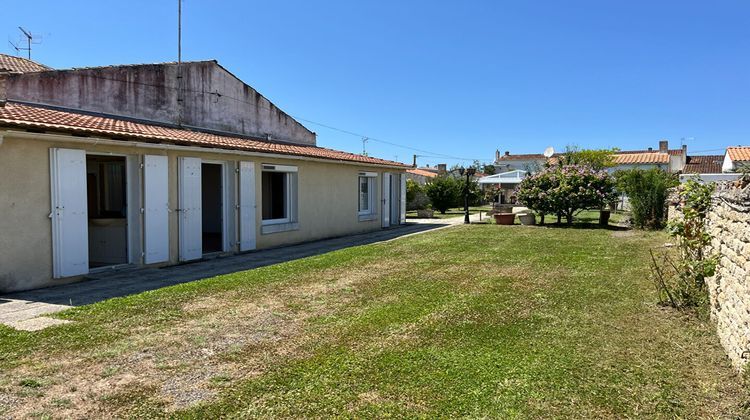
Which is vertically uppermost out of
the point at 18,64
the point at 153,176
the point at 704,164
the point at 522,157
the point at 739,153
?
the point at 522,157

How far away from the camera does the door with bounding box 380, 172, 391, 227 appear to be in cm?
2109

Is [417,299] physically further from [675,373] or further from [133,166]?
[133,166]

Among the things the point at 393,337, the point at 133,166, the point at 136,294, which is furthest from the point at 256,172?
the point at 393,337

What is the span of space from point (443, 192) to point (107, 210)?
22637mm

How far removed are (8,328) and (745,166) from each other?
8.68m

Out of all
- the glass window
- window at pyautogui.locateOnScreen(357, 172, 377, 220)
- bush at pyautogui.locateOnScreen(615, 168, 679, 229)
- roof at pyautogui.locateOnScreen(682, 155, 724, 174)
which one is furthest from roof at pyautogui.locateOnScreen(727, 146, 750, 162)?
the glass window

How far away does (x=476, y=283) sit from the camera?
28.1ft

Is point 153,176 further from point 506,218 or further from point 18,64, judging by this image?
point 506,218

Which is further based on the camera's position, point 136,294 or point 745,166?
point 136,294

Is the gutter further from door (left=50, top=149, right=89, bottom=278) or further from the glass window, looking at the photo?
the glass window

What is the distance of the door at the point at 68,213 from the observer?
8.50 metres

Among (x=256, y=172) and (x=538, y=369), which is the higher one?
(x=256, y=172)

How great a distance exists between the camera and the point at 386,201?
70.1 ft

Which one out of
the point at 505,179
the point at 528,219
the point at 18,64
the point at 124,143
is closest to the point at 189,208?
the point at 124,143
